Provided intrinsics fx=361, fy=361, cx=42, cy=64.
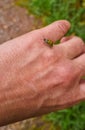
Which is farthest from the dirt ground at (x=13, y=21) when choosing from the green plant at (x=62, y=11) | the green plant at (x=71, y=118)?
the green plant at (x=71, y=118)

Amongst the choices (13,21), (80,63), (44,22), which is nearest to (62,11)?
(44,22)

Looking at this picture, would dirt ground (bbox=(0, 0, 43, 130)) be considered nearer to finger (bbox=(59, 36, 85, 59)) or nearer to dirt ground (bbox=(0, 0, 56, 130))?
dirt ground (bbox=(0, 0, 56, 130))

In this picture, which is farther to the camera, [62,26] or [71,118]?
[71,118]

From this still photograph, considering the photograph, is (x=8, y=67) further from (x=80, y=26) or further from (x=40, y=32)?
(x=80, y=26)

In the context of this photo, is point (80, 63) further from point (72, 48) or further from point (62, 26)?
point (62, 26)

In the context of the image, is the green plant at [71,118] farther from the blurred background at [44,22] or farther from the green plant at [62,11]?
the green plant at [62,11]

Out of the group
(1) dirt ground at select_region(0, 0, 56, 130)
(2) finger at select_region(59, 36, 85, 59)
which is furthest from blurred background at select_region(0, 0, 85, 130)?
(2) finger at select_region(59, 36, 85, 59)
